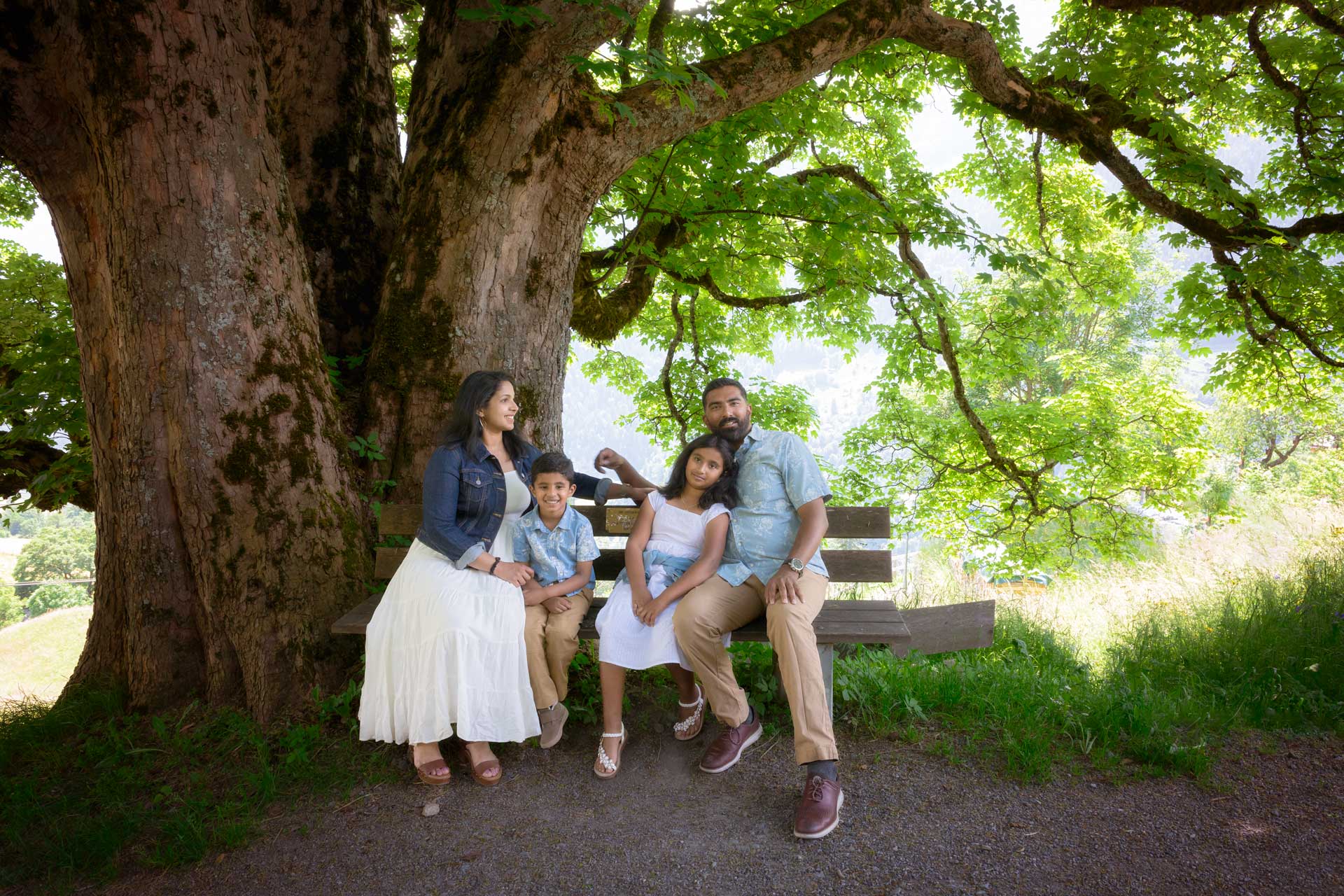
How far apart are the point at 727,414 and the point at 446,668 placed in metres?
1.66

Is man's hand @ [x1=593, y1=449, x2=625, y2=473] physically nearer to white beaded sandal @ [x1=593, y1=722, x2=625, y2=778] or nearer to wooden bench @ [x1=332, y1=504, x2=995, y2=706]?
wooden bench @ [x1=332, y1=504, x2=995, y2=706]

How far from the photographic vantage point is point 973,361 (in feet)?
32.4

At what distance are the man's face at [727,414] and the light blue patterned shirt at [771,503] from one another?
0.12 m

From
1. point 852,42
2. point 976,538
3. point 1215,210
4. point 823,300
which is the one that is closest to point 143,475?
point 852,42

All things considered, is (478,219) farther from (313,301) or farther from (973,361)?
(973,361)

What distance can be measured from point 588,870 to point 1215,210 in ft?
21.0

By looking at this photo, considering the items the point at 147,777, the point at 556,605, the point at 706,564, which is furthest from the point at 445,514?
the point at 147,777

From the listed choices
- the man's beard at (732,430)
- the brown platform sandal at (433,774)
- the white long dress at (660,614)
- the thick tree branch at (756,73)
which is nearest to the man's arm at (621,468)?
the white long dress at (660,614)

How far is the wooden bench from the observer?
11.0 ft

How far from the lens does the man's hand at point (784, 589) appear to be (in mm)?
3172

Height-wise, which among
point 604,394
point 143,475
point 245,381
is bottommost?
point 143,475

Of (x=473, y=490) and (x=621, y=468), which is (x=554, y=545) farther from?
(x=621, y=468)

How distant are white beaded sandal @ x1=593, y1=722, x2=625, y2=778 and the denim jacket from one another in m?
0.97

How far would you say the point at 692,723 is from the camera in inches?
137
